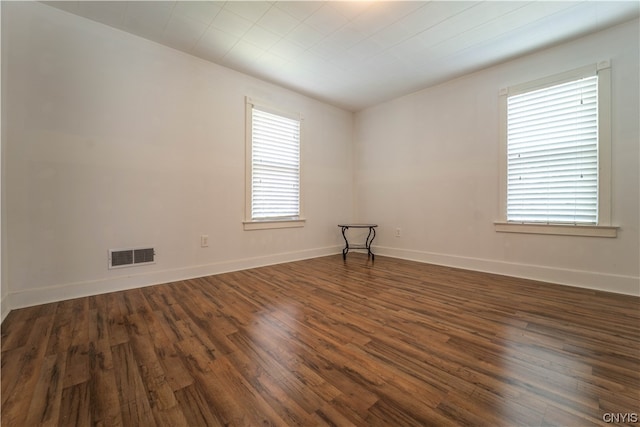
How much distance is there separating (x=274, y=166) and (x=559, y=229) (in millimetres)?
3483

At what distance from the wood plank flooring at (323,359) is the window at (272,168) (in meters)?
1.44

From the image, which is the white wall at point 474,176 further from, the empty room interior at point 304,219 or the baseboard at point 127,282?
the baseboard at point 127,282

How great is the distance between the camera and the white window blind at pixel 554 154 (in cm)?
260

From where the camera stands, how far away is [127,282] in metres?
2.53

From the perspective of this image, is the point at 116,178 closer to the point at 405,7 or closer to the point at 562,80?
the point at 405,7

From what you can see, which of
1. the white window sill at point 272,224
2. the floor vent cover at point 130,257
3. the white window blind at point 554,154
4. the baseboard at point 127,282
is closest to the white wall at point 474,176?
the white window blind at point 554,154

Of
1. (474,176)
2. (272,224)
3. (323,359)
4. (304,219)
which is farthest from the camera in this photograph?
(304,219)

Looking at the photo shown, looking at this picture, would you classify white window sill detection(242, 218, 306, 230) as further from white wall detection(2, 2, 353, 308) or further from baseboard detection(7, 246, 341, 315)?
baseboard detection(7, 246, 341, 315)

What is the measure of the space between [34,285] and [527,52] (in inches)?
212

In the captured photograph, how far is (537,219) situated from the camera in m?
2.90

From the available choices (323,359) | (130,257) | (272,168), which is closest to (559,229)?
(323,359)

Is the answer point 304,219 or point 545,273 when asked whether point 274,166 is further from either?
point 545,273

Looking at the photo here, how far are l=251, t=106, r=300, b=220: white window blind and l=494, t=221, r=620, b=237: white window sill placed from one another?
2.78m

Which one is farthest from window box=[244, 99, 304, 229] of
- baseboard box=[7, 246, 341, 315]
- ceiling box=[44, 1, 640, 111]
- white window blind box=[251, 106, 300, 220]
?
ceiling box=[44, 1, 640, 111]
